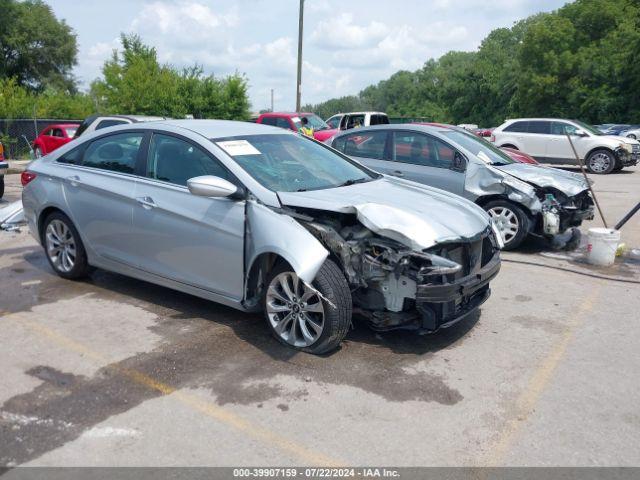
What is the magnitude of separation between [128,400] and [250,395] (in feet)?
2.51

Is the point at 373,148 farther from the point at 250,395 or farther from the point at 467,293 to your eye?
the point at 250,395

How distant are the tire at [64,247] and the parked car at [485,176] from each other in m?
4.47

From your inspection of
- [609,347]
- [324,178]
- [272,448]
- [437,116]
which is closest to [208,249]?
[324,178]

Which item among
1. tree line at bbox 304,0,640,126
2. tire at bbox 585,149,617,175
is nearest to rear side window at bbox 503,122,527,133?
tire at bbox 585,149,617,175

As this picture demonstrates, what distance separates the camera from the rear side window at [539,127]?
748 inches

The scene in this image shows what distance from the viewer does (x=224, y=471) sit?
312cm

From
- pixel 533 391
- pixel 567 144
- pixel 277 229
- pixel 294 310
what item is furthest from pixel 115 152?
pixel 567 144

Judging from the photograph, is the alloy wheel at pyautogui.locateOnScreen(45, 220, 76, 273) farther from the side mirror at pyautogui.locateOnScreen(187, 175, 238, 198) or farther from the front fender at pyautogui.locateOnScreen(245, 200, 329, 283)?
the front fender at pyautogui.locateOnScreen(245, 200, 329, 283)

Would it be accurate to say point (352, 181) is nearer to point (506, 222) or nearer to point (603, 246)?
point (506, 222)

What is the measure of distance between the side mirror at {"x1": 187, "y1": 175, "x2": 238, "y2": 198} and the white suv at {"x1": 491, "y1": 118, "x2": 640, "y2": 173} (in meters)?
16.0

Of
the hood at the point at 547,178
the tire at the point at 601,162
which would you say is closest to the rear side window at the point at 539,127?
the tire at the point at 601,162

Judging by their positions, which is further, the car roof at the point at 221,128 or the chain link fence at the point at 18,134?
the chain link fence at the point at 18,134

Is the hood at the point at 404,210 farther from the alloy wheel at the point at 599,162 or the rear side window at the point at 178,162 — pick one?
the alloy wheel at the point at 599,162

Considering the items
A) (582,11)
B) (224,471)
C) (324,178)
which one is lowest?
(224,471)
